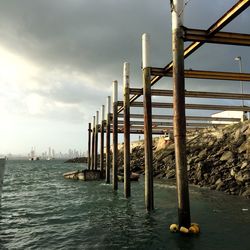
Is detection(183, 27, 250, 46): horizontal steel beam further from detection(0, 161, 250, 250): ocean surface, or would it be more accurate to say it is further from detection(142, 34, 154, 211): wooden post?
detection(0, 161, 250, 250): ocean surface

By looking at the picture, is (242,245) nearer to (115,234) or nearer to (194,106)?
(115,234)

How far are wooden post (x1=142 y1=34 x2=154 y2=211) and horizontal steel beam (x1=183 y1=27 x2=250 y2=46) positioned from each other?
444 cm

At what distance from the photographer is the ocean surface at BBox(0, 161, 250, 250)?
34.2 ft

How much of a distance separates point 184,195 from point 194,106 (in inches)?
832

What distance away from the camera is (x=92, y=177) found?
116 ft

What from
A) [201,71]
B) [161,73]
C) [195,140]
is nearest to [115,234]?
[161,73]

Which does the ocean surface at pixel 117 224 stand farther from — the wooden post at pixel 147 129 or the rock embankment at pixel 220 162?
the rock embankment at pixel 220 162

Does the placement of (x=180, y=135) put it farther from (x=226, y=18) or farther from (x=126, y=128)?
Result: (x=126, y=128)

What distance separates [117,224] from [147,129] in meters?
5.01

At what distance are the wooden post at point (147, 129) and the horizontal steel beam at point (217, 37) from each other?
4.44m

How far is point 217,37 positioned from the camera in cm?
1188

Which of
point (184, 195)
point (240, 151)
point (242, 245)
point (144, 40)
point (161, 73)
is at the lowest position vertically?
point (242, 245)

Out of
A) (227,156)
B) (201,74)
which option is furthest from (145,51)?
(227,156)

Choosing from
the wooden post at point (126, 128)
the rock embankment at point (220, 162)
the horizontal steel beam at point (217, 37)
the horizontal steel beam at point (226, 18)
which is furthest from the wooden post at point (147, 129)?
the rock embankment at point (220, 162)
